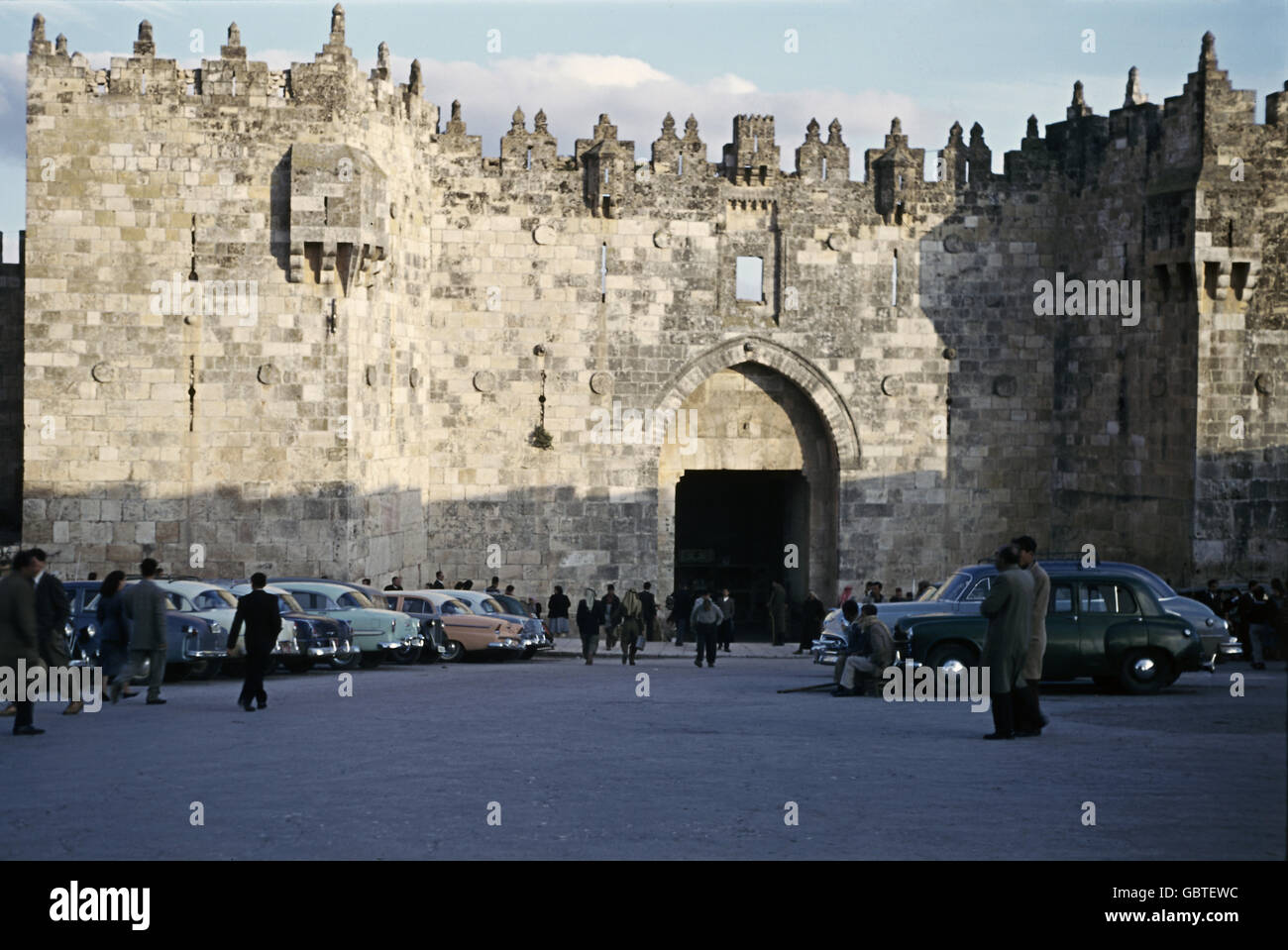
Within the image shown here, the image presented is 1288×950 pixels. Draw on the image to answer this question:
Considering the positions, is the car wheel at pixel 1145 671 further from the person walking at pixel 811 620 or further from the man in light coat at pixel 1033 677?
the person walking at pixel 811 620

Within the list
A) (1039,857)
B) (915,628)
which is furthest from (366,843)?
(915,628)

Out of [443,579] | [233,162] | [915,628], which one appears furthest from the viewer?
[443,579]

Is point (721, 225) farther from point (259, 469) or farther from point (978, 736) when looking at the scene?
point (978, 736)

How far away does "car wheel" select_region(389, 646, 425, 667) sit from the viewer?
21.7 metres

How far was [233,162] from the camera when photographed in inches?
990

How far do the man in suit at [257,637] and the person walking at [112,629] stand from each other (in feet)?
3.56

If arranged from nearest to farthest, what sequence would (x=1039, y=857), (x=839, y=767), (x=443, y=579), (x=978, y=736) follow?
(x=1039, y=857) → (x=839, y=767) → (x=978, y=736) → (x=443, y=579)

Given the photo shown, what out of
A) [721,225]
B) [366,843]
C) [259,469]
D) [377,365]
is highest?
[721,225]

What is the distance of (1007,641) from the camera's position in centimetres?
1278

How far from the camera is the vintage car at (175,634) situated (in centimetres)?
1812

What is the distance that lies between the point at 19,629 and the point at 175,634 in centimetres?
504

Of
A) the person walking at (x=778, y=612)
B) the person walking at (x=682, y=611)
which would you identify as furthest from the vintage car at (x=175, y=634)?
the person walking at (x=778, y=612)

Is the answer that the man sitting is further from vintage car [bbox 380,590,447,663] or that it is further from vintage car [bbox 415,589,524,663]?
vintage car [bbox 415,589,524,663]

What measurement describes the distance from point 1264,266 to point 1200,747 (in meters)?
16.2
